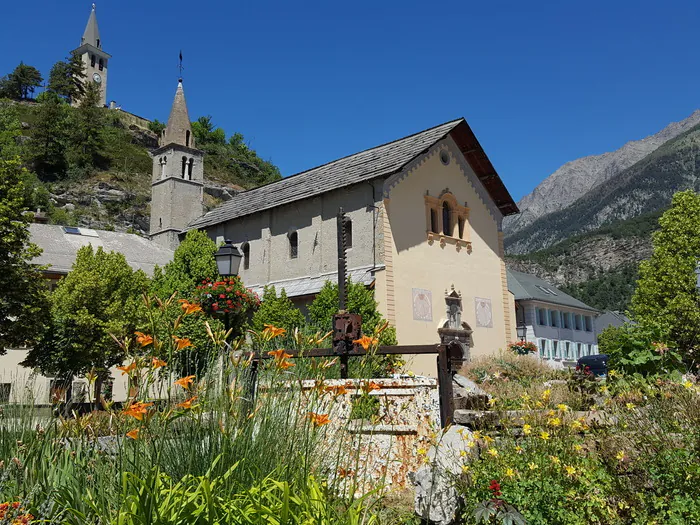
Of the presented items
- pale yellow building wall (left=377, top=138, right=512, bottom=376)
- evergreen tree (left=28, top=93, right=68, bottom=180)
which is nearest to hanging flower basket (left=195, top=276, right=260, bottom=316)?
pale yellow building wall (left=377, top=138, right=512, bottom=376)

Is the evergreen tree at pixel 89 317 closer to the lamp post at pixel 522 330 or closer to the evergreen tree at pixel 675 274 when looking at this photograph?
the evergreen tree at pixel 675 274

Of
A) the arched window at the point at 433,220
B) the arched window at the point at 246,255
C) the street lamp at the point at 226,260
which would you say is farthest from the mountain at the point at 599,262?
the street lamp at the point at 226,260

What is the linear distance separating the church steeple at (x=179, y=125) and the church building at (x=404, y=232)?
1230cm

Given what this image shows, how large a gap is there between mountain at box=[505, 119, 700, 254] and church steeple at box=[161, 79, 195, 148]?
353 ft

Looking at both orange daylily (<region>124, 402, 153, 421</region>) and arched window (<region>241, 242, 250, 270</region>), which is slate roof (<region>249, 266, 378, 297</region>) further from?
orange daylily (<region>124, 402, 153, 421</region>)

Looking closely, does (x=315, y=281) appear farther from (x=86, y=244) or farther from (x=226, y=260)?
(x=86, y=244)

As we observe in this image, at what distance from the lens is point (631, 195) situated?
441 feet

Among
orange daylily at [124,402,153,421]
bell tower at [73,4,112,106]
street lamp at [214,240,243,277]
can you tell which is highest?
bell tower at [73,4,112,106]

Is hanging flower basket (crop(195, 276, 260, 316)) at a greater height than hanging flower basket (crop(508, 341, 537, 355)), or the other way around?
hanging flower basket (crop(195, 276, 260, 316))

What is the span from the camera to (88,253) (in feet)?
77.8

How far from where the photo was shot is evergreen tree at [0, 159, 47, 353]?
16984mm

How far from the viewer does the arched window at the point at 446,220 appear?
85.9 feet

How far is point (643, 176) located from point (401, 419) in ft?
501

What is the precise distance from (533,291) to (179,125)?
29.9m
